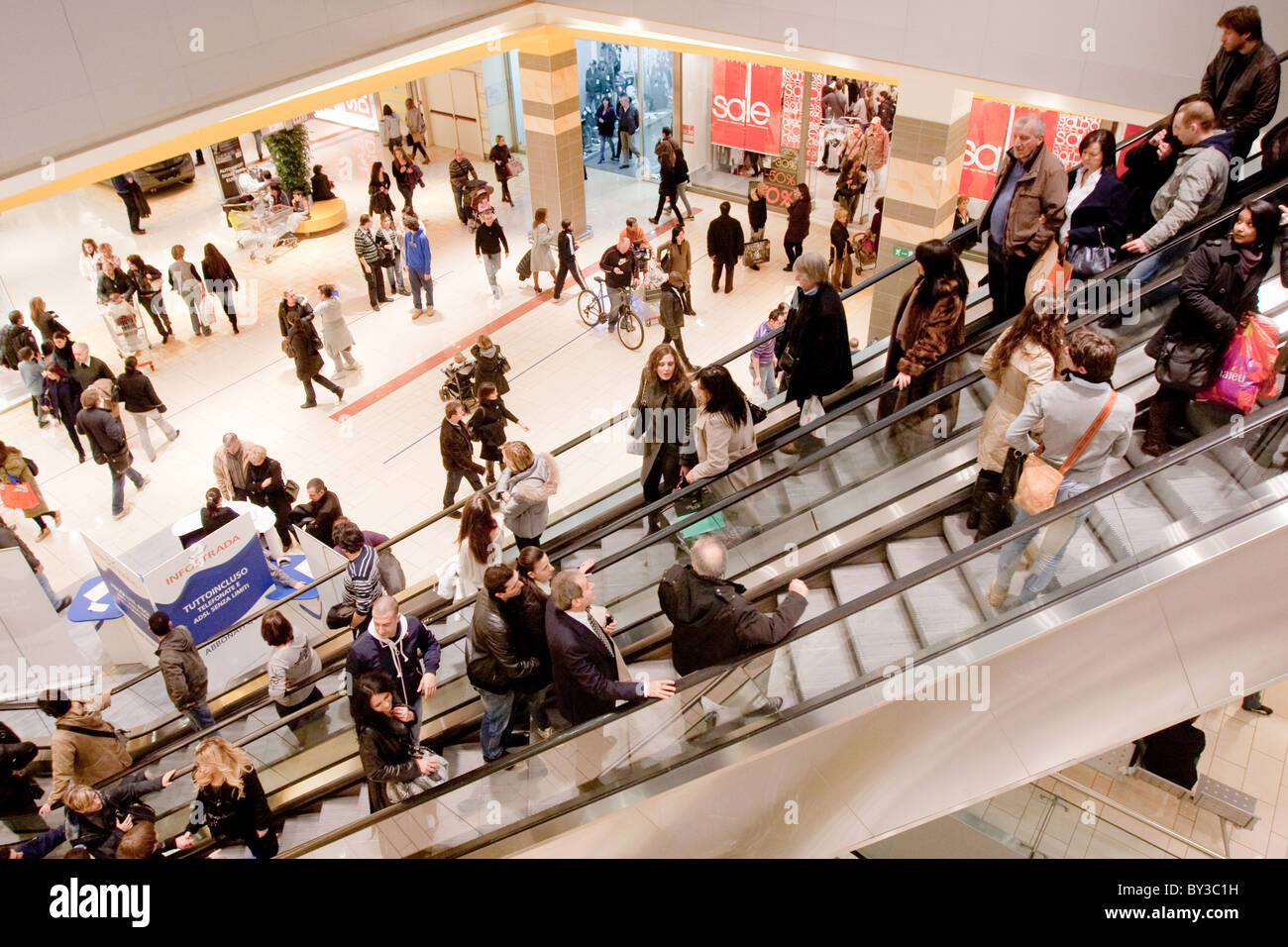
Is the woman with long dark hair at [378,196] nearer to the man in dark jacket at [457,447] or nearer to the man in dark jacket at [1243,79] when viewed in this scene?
the man in dark jacket at [457,447]

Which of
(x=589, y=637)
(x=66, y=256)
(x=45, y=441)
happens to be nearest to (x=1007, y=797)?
(x=589, y=637)

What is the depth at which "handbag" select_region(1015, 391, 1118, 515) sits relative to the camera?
13.3ft

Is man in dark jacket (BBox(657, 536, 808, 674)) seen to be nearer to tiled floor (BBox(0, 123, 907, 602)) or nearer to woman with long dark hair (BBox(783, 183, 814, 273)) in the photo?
tiled floor (BBox(0, 123, 907, 602))

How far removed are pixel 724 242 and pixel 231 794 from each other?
364 inches

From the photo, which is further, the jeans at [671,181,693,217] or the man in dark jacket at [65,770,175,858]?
the jeans at [671,181,693,217]

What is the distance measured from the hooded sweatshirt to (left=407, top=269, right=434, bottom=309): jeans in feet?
30.2

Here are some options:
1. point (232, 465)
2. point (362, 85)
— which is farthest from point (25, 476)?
point (362, 85)

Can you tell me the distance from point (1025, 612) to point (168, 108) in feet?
25.2

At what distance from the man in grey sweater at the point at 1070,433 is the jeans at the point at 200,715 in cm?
521

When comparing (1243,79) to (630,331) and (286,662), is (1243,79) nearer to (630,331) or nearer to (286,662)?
(286,662)

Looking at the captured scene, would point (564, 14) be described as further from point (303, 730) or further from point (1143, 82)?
point (303, 730)

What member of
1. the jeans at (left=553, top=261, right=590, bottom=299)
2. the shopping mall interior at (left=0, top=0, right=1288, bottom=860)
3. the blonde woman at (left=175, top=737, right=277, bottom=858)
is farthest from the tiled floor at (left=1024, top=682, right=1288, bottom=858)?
the jeans at (left=553, top=261, right=590, bottom=299)

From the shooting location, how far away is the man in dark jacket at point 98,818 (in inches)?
203

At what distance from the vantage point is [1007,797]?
25.3ft
